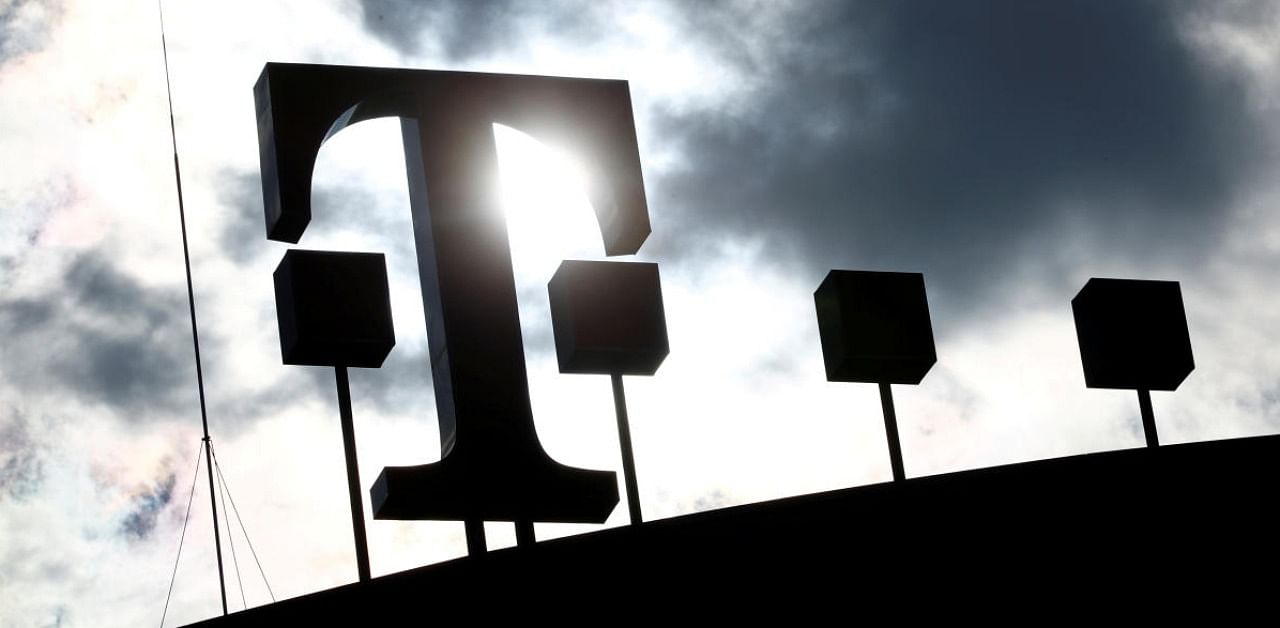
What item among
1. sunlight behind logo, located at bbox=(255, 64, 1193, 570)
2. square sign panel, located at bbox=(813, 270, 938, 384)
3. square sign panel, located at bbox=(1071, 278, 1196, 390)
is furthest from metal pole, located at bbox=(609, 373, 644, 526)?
square sign panel, located at bbox=(1071, 278, 1196, 390)

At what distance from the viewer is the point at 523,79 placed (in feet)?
50.0

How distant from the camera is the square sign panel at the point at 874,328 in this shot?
14.0 metres

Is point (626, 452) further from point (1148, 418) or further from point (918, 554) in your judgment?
point (1148, 418)

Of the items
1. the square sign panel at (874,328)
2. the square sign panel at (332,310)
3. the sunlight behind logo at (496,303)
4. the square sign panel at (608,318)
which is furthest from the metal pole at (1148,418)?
the square sign panel at (332,310)

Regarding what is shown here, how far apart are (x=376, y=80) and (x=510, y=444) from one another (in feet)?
10.5

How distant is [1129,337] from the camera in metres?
14.9

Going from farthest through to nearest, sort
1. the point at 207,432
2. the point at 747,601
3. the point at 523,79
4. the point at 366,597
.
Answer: the point at 523,79 < the point at 207,432 < the point at 747,601 < the point at 366,597

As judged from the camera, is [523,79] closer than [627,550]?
No

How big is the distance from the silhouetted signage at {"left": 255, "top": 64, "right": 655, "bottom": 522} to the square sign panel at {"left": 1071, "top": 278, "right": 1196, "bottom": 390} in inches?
143

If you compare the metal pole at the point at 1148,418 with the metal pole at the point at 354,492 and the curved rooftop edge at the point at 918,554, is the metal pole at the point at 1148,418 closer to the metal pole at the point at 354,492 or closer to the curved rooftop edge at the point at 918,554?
the curved rooftop edge at the point at 918,554

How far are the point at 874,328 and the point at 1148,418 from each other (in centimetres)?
250

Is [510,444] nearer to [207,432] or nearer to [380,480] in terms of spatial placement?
[380,480]

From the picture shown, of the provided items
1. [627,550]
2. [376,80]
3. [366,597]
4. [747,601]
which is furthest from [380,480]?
[376,80]

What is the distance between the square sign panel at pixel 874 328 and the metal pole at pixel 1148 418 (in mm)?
1901
